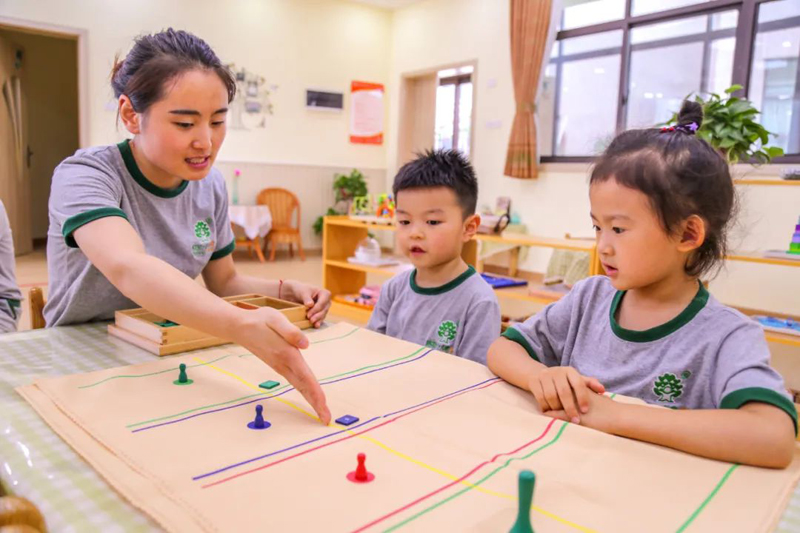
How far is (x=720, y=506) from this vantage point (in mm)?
568

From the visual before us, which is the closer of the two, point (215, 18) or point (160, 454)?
point (160, 454)

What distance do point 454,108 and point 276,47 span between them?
7.24 feet

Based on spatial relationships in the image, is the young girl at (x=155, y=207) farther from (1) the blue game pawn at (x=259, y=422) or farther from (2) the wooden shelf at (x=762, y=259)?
(2) the wooden shelf at (x=762, y=259)

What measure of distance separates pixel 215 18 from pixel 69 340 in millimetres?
6328

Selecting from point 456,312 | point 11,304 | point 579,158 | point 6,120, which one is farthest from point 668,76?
point 6,120

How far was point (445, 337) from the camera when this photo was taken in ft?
4.82

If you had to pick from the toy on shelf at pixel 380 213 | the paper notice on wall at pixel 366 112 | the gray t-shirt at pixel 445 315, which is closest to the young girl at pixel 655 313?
the gray t-shirt at pixel 445 315

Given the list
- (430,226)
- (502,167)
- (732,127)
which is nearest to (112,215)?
(430,226)

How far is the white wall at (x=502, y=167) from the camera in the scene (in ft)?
14.2

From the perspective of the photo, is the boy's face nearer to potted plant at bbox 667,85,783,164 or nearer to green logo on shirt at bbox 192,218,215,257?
green logo on shirt at bbox 192,218,215,257

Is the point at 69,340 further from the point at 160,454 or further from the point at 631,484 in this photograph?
the point at 631,484

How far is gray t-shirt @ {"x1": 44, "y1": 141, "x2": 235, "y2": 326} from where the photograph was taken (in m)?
1.16

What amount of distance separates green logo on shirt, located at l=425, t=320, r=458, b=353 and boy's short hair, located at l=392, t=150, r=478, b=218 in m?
0.32

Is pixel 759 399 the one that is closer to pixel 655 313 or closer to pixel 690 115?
pixel 655 313
